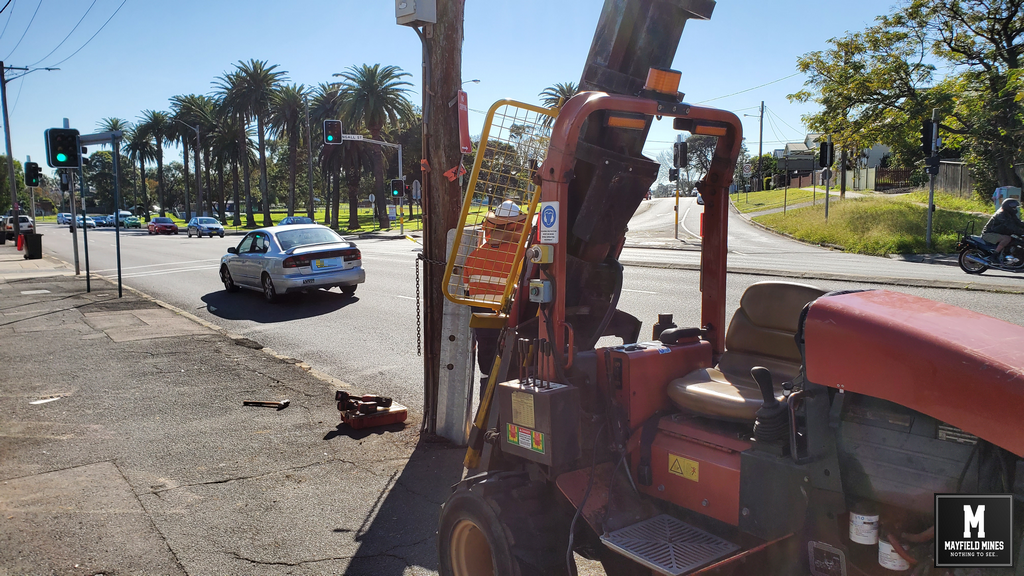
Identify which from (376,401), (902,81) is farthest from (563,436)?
(902,81)

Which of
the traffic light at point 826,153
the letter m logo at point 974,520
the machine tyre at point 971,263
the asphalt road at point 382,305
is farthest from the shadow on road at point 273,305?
the traffic light at point 826,153

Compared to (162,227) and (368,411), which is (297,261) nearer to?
(368,411)

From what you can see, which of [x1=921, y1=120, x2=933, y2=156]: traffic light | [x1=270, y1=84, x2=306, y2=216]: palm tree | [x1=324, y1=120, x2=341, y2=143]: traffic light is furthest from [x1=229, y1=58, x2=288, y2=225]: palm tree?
[x1=921, y1=120, x2=933, y2=156]: traffic light

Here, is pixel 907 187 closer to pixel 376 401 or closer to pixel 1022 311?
pixel 1022 311

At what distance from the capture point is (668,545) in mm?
2760

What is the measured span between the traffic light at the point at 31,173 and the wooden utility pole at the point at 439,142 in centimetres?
2286

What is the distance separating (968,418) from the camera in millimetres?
2014

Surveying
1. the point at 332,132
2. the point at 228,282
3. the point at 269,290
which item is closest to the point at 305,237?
the point at 269,290

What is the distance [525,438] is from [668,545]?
716 mm

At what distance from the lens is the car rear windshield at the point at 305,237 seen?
1484 cm

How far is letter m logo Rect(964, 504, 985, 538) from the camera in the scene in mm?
1958

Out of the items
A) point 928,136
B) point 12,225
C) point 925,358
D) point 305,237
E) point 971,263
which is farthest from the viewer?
point 12,225

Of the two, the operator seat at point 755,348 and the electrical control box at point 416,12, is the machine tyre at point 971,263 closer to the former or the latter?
the electrical control box at point 416,12

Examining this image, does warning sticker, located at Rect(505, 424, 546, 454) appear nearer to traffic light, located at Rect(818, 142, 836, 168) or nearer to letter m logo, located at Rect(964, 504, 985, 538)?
letter m logo, located at Rect(964, 504, 985, 538)
